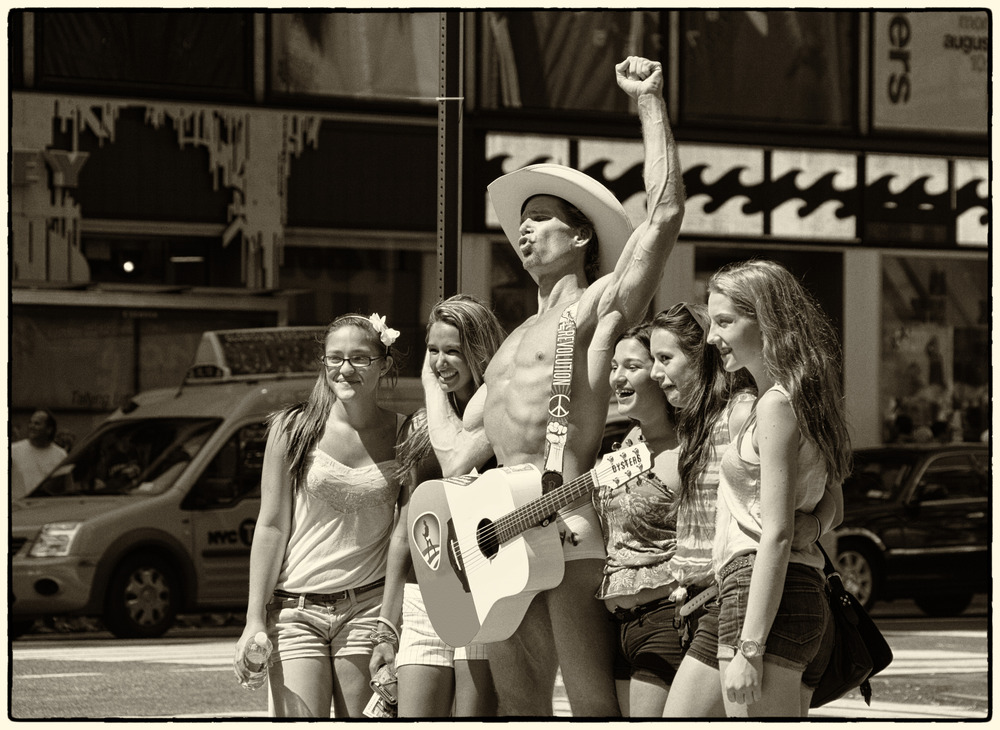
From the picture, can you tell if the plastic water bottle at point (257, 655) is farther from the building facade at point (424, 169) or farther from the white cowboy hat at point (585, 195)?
the building facade at point (424, 169)

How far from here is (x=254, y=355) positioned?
16297 millimetres

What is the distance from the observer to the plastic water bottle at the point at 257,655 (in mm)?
5828

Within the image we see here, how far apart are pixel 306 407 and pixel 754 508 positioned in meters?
1.99

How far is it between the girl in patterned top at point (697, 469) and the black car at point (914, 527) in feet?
35.6

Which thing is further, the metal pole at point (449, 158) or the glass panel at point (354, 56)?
the glass panel at point (354, 56)

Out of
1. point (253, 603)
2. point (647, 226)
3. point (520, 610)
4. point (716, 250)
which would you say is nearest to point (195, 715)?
point (253, 603)

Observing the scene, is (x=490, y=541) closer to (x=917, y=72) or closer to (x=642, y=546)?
(x=642, y=546)

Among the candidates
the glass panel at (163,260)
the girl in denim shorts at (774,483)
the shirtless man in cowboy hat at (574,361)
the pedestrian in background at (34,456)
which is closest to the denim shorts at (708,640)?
the girl in denim shorts at (774,483)

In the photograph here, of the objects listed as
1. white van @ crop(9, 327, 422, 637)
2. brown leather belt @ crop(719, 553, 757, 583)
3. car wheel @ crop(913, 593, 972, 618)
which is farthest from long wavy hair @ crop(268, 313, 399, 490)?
car wheel @ crop(913, 593, 972, 618)

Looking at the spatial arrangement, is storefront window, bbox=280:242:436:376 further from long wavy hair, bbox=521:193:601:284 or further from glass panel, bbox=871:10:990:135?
long wavy hair, bbox=521:193:601:284

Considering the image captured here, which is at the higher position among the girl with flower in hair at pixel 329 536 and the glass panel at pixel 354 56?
the glass panel at pixel 354 56

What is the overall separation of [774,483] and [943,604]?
13.5 meters

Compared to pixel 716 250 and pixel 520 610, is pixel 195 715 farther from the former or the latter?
pixel 716 250

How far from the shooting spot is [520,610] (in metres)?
5.25
